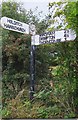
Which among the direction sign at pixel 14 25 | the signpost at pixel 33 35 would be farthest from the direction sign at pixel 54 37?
the direction sign at pixel 14 25

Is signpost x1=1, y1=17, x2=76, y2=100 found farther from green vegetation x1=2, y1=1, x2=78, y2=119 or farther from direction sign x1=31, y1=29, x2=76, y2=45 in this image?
green vegetation x1=2, y1=1, x2=78, y2=119

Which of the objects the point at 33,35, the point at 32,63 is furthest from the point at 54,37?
the point at 32,63

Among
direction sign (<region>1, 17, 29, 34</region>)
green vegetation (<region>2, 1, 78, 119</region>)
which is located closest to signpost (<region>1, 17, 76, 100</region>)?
direction sign (<region>1, 17, 29, 34</region>)

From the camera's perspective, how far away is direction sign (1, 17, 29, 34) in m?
5.09

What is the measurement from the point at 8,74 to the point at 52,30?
1472 mm

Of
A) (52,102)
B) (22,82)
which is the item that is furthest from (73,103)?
(22,82)

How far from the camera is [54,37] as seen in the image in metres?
5.07

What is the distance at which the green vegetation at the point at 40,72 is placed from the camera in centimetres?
493

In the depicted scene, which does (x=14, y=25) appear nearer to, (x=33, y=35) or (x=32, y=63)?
(x=33, y=35)

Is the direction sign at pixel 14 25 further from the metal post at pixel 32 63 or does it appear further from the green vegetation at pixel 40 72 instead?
the green vegetation at pixel 40 72

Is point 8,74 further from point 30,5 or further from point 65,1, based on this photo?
point 65,1

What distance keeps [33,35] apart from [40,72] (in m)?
0.88

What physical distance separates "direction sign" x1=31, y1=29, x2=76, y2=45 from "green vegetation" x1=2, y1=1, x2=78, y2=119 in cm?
14

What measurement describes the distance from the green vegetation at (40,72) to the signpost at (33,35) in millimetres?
148
